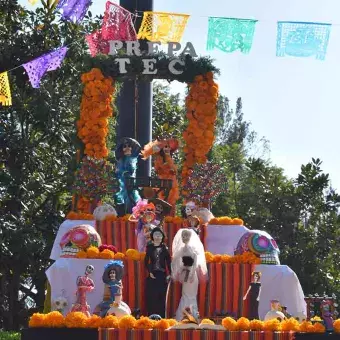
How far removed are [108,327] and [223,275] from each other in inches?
136

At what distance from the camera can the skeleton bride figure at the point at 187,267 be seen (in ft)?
53.6

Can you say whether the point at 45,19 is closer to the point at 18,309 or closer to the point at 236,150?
the point at 18,309

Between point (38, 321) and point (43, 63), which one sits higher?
point (43, 63)

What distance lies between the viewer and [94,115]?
21.1 m

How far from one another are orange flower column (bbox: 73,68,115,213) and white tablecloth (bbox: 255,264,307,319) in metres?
4.95

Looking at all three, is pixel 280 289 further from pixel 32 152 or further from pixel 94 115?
pixel 32 152

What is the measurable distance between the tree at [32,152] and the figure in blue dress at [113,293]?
9269 mm

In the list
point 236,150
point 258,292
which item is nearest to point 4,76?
point 258,292

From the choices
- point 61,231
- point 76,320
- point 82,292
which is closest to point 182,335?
point 76,320

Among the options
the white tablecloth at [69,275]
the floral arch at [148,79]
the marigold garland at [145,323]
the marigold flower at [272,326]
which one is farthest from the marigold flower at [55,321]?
the floral arch at [148,79]

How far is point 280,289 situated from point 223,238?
2.58m

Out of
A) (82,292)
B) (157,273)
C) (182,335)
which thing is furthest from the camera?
(157,273)

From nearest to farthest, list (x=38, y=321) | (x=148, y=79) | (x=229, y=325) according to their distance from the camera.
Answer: (x=229, y=325), (x=38, y=321), (x=148, y=79)

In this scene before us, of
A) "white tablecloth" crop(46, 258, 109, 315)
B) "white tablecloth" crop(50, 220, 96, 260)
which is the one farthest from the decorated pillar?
"white tablecloth" crop(46, 258, 109, 315)
